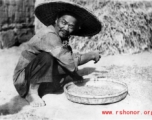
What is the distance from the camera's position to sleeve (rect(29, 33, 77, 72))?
97.6 inches

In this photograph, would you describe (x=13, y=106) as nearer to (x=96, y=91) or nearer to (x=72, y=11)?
(x=96, y=91)

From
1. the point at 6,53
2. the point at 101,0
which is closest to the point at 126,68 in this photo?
the point at 101,0

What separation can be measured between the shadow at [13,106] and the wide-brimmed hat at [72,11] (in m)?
0.96

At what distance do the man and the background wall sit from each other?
2190mm

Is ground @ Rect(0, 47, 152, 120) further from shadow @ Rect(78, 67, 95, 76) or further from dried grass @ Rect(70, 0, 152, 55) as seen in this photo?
dried grass @ Rect(70, 0, 152, 55)

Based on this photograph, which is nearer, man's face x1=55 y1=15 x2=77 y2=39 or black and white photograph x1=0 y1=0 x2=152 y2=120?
black and white photograph x1=0 y1=0 x2=152 y2=120

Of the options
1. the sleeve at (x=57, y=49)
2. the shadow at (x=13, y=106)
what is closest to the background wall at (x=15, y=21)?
the shadow at (x=13, y=106)

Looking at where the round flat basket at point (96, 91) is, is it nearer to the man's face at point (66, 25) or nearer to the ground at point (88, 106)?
the ground at point (88, 106)

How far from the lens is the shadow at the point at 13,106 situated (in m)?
2.45

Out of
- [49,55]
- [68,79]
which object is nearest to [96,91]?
[68,79]

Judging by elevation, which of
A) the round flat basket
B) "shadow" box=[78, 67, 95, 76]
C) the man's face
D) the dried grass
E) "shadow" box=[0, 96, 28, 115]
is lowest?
"shadow" box=[78, 67, 95, 76]

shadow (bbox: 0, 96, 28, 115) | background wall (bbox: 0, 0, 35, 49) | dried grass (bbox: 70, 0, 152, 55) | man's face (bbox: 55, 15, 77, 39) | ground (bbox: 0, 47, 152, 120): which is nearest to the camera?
ground (bbox: 0, 47, 152, 120)

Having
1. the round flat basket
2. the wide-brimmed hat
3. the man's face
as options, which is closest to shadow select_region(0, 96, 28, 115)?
the round flat basket

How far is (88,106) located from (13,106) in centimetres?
76
